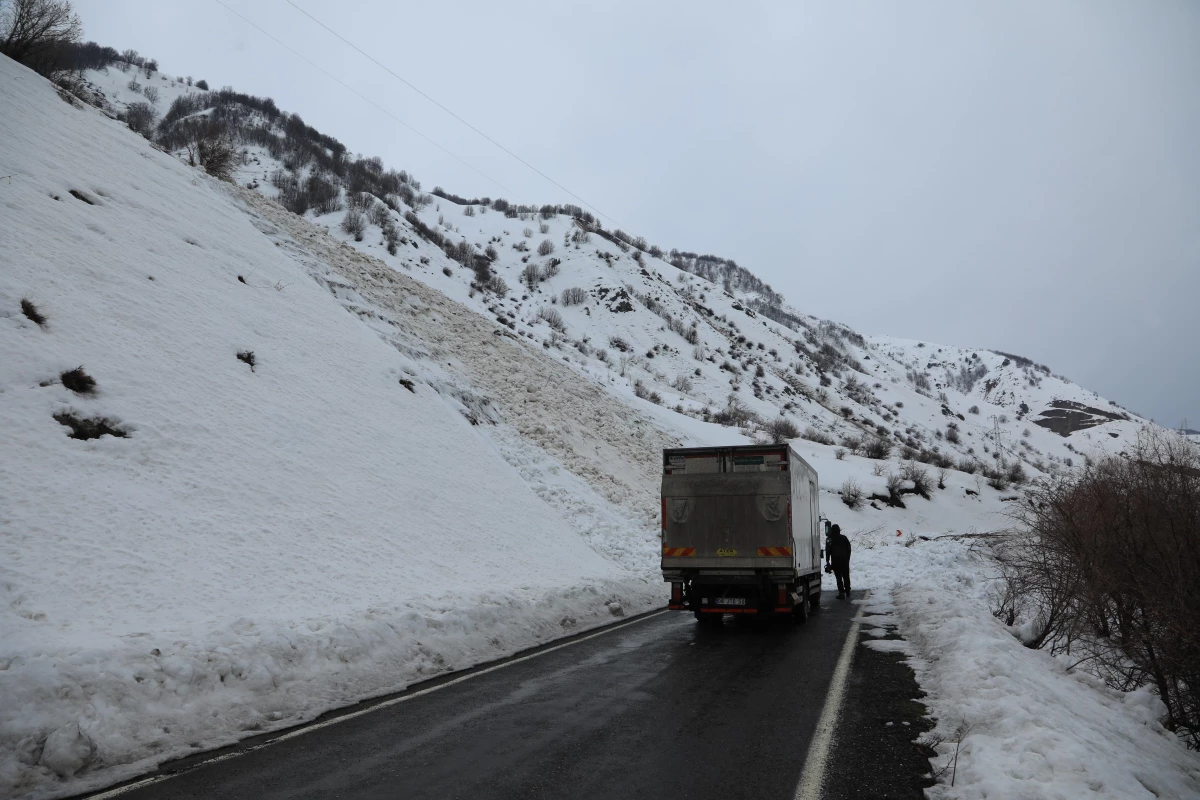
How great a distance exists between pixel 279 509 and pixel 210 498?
3.82 ft

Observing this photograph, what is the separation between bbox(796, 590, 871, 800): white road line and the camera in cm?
475

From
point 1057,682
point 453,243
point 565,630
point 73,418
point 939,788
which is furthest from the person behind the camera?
point 453,243

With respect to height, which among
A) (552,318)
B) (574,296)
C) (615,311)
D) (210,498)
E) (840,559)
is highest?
(574,296)

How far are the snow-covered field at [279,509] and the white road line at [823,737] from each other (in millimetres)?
865

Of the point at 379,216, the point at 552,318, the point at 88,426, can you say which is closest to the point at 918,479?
the point at 552,318

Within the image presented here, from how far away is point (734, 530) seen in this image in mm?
12789

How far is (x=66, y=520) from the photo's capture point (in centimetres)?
803

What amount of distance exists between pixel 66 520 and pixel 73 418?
234 cm

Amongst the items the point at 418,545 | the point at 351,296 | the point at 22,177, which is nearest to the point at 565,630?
the point at 418,545

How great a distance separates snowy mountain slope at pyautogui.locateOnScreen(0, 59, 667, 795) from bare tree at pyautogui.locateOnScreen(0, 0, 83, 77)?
3154 mm

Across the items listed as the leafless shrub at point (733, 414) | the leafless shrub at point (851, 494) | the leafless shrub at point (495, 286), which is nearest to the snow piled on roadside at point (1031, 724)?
the leafless shrub at point (851, 494)

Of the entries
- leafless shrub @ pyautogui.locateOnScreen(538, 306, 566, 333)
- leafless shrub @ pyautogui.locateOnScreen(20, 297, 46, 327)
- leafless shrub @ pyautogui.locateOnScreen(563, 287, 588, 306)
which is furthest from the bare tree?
leafless shrub @ pyautogui.locateOnScreen(563, 287, 588, 306)

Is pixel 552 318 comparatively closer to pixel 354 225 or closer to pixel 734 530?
pixel 354 225

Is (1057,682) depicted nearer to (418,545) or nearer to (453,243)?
(418,545)
